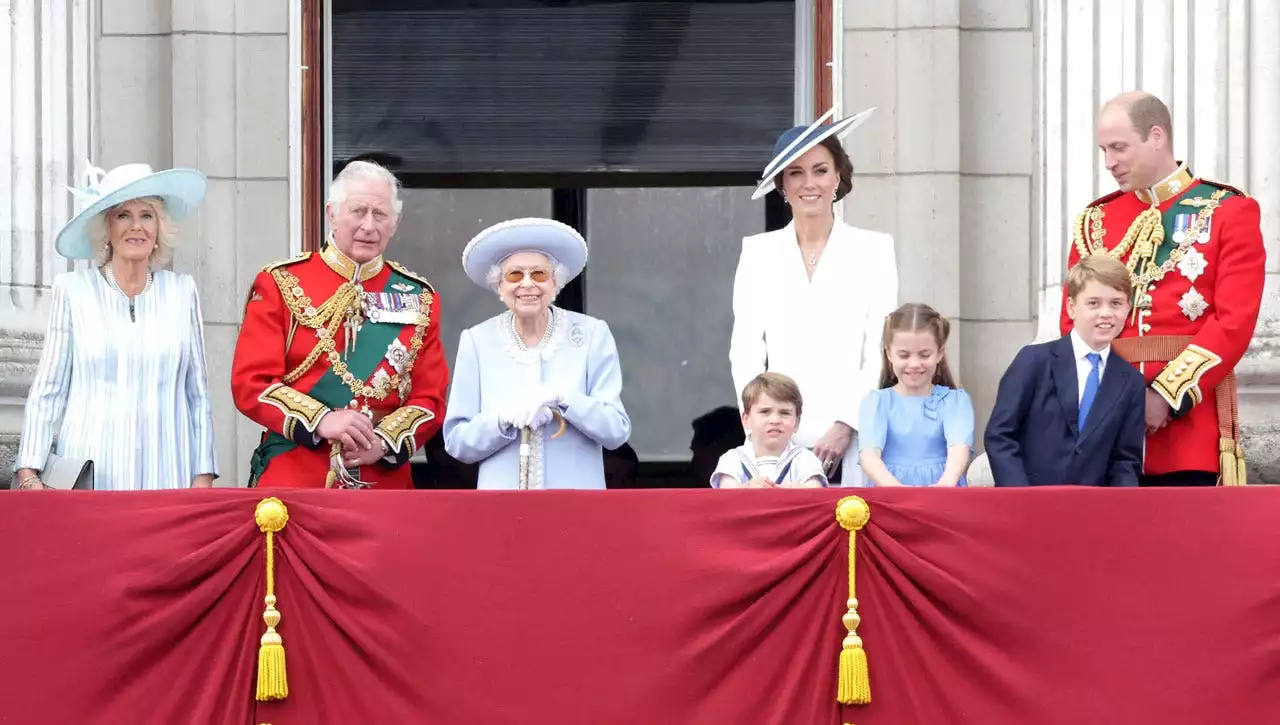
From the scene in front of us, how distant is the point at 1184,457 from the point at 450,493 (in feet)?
7.42

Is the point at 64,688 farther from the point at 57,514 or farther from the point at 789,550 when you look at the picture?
the point at 789,550

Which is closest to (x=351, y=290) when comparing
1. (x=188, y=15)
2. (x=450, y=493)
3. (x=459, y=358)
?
(x=459, y=358)

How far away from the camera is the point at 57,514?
493cm

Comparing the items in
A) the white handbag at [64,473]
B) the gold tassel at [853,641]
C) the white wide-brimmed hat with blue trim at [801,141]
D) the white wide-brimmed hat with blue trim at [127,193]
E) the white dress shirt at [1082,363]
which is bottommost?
the gold tassel at [853,641]

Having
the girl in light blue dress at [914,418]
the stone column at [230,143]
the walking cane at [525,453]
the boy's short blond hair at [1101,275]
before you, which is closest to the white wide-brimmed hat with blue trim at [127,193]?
the walking cane at [525,453]

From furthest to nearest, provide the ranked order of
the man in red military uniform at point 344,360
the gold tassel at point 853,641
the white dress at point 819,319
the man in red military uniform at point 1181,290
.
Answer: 1. the white dress at point 819,319
2. the man in red military uniform at point 344,360
3. the man in red military uniform at point 1181,290
4. the gold tassel at point 853,641

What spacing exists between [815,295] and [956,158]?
2.03 metres

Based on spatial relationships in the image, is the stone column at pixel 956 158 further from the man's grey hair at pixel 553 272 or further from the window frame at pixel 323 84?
the man's grey hair at pixel 553 272

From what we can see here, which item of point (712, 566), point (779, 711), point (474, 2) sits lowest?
point (779, 711)

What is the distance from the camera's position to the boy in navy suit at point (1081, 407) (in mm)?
5422

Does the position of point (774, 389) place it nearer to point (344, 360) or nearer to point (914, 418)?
point (914, 418)

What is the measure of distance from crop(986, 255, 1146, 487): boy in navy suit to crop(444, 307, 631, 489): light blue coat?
1159mm

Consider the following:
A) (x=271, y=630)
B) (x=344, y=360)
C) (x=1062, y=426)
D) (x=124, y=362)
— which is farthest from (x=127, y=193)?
(x=1062, y=426)

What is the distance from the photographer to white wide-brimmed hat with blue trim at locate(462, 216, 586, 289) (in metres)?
5.80
